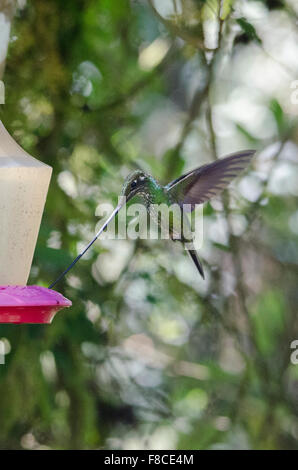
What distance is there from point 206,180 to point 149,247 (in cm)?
131

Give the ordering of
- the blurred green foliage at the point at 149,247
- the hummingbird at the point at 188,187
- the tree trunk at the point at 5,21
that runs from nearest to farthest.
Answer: the hummingbird at the point at 188,187
the tree trunk at the point at 5,21
the blurred green foliage at the point at 149,247

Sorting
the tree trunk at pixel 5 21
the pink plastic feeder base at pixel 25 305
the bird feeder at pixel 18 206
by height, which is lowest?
the pink plastic feeder base at pixel 25 305

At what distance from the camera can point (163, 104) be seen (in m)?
3.49

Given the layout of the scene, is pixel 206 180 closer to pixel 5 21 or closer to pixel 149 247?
pixel 5 21

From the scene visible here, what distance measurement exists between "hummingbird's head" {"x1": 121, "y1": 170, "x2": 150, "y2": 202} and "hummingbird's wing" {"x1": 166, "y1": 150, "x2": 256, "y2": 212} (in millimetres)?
103

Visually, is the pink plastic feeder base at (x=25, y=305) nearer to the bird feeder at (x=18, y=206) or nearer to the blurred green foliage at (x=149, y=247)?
the bird feeder at (x=18, y=206)

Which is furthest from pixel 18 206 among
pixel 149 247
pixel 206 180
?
pixel 149 247

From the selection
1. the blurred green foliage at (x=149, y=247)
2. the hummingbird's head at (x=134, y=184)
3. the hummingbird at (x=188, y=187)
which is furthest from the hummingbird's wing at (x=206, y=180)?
the blurred green foliage at (x=149, y=247)

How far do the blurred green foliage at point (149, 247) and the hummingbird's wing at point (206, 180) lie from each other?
1.94 feet

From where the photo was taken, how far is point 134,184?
1.28 metres

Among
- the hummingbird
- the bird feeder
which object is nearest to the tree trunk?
the bird feeder

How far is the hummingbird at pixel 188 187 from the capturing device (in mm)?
1301

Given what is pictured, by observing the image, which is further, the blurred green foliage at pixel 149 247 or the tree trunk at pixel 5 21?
the blurred green foliage at pixel 149 247

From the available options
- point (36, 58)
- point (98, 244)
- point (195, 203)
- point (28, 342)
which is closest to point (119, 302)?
point (98, 244)
